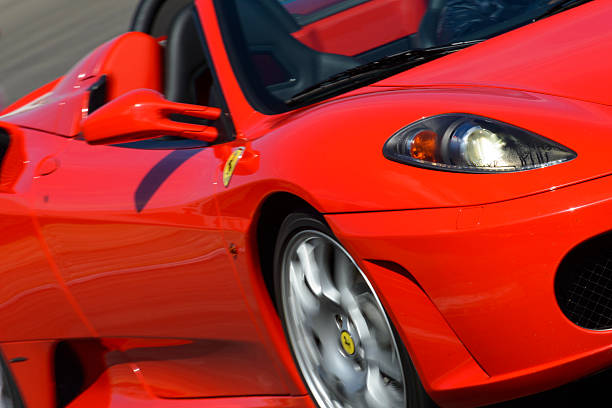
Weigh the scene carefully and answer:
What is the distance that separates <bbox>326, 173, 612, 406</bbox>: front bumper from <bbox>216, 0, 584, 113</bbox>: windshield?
90cm

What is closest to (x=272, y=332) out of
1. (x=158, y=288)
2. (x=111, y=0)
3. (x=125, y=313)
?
(x=158, y=288)

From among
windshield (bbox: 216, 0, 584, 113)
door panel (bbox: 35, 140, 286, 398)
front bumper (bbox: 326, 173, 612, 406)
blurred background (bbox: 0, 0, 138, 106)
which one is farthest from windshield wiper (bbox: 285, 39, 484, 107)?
blurred background (bbox: 0, 0, 138, 106)

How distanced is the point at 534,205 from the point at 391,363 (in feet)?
2.13

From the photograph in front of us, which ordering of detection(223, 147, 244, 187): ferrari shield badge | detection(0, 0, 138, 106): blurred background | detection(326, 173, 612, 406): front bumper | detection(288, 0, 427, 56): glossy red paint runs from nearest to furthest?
detection(326, 173, 612, 406): front bumper < detection(223, 147, 244, 187): ferrari shield badge < detection(288, 0, 427, 56): glossy red paint < detection(0, 0, 138, 106): blurred background

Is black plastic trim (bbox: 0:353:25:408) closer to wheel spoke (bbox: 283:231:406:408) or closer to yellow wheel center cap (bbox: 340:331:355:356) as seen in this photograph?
wheel spoke (bbox: 283:231:406:408)

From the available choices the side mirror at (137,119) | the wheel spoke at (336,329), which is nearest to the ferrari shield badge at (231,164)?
the side mirror at (137,119)

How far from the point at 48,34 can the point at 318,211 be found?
9974mm

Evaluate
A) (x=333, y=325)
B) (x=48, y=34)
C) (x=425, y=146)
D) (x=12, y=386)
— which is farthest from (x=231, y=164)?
(x=48, y=34)

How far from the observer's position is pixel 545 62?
255cm

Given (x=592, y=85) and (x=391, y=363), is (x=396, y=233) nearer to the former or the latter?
(x=391, y=363)

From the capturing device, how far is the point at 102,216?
321 centimetres

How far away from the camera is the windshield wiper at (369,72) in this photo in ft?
9.52

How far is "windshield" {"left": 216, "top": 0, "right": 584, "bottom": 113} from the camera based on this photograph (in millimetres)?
2992

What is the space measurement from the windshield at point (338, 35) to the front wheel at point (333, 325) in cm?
54
